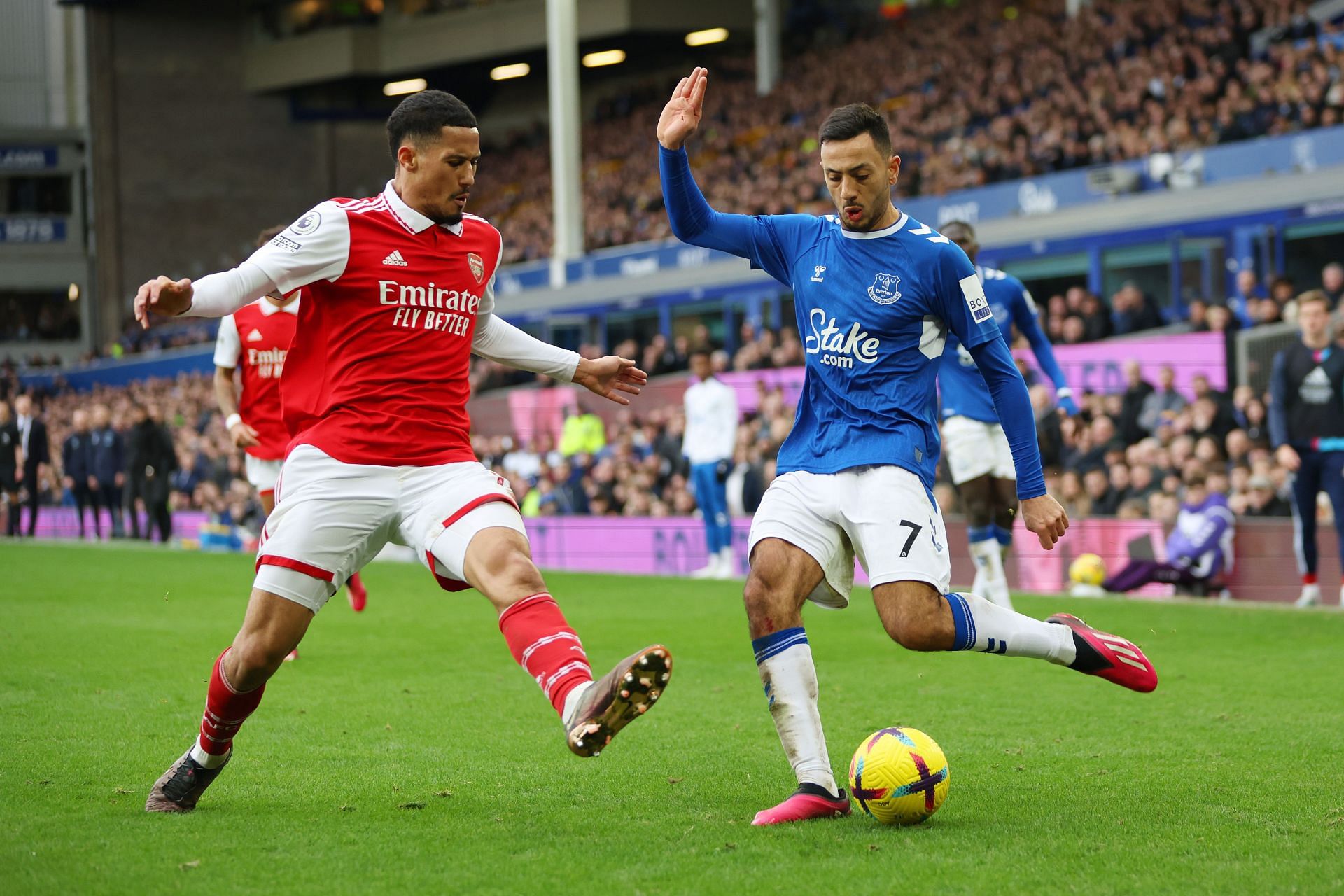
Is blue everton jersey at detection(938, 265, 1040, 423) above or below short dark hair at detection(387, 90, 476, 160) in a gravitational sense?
below

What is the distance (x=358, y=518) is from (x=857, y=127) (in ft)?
6.82

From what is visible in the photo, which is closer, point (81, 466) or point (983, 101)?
point (81, 466)

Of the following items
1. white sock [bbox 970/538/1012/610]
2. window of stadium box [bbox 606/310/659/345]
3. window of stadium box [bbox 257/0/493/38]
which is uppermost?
window of stadium box [bbox 257/0/493/38]

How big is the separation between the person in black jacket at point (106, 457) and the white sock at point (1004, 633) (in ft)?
73.8

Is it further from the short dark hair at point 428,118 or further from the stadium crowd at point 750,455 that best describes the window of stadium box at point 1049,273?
the short dark hair at point 428,118

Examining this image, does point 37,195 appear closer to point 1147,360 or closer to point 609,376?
point 1147,360

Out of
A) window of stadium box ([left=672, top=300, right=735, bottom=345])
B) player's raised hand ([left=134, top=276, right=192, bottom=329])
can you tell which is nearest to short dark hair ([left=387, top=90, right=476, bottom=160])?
player's raised hand ([left=134, top=276, right=192, bottom=329])

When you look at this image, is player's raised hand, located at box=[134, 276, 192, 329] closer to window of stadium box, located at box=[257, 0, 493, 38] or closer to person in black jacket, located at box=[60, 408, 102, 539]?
person in black jacket, located at box=[60, 408, 102, 539]

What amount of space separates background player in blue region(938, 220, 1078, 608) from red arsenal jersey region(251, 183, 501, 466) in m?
5.02

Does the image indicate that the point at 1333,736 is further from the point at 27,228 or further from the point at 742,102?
the point at 27,228

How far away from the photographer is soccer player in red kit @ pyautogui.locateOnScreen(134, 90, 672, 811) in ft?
15.7

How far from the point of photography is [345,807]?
17.0 feet

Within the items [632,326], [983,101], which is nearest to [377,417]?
[983,101]

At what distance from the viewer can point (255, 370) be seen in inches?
368
